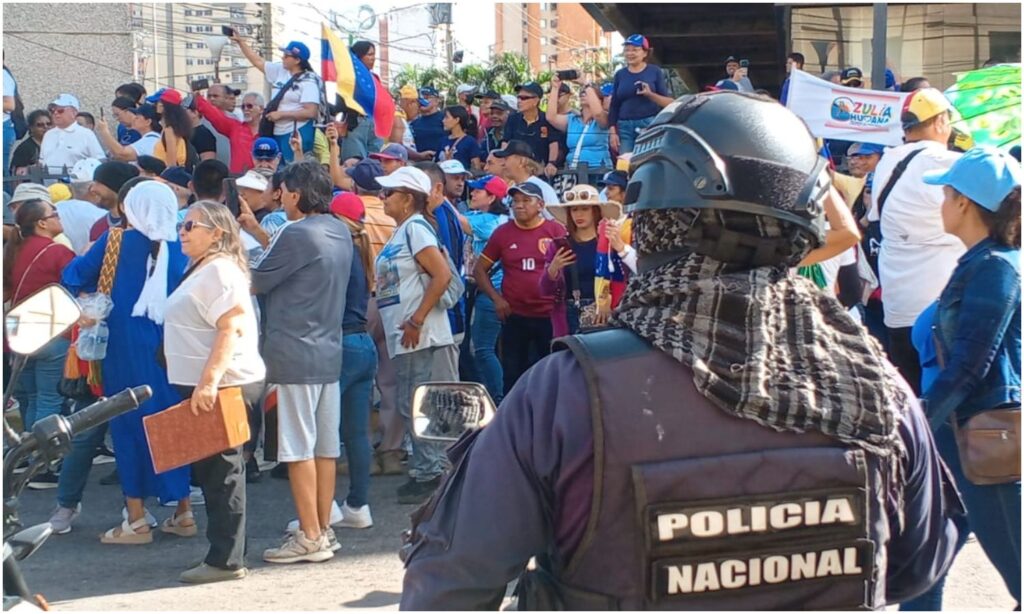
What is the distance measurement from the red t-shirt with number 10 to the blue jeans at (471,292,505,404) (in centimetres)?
26

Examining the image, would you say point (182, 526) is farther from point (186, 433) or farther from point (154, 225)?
point (154, 225)

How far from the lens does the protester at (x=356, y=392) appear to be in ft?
22.7

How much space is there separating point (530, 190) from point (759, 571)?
6414 millimetres

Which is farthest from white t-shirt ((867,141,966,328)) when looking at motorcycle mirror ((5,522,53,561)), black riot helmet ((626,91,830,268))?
motorcycle mirror ((5,522,53,561))

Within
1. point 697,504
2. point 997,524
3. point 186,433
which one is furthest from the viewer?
point 186,433

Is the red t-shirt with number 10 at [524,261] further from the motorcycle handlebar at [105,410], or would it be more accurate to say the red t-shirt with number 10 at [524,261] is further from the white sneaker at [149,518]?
the motorcycle handlebar at [105,410]

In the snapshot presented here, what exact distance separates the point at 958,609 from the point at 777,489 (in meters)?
3.82

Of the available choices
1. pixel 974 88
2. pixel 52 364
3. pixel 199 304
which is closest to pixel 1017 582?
pixel 974 88

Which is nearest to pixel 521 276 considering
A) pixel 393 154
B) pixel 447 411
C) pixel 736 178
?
pixel 393 154

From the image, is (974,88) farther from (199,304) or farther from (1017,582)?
(199,304)

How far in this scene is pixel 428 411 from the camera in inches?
90.8

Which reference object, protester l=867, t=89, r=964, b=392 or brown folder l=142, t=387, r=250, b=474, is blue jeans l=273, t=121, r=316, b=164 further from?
protester l=867, t=89, r=964, b=392

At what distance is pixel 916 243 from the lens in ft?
20.4

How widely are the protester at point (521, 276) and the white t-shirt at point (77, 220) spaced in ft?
9.40
